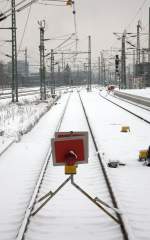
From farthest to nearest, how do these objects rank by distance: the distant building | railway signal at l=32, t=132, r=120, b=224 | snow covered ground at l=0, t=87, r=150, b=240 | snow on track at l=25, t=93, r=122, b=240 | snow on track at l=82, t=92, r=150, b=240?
the distant building → snow on track at l=82, t=92, r=150, b=240 → railway signal at l=32, t=132, r=120, b=224 → snow covered ground at l=0, t=87, r=150, b=240 → snow on track at l=25, t=93, r=122, b=240

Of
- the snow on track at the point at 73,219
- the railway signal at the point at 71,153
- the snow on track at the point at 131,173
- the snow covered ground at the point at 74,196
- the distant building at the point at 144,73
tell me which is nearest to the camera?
the snow on track at the point at 73,219

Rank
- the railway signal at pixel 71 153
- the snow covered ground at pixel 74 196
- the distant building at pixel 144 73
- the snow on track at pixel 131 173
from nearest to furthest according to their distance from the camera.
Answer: the snow covered ground at pixel 74 196 → the railway signal at pixel 71 153 → the snow on track at pixel 131 173 → the distant building at pixel 144 73

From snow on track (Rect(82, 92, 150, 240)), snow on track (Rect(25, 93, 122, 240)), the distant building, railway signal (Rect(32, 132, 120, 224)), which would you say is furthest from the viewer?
the distant building

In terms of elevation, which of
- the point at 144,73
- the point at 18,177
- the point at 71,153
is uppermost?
the point at 144,73

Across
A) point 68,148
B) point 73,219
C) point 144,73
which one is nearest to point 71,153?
point 68,148

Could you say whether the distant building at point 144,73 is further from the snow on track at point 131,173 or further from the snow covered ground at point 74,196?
the snow covered ground at point 74,196

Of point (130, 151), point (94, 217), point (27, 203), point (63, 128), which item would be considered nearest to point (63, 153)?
point (94, 217)

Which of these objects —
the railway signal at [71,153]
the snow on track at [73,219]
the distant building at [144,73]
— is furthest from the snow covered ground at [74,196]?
the distant building at [144,73]

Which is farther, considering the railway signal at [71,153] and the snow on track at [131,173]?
the snow on track at [131,173]

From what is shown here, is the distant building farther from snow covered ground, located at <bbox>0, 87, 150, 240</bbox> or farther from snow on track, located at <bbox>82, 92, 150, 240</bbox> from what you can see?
snow covered ground, located at <bbox>0, 87, 150, 240</bbox>

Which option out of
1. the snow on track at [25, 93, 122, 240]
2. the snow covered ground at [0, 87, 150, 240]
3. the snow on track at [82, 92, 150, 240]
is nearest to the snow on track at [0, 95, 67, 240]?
the snow covered ground at [0, 87, 150, 240]

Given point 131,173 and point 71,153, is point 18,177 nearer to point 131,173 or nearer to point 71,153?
point 131,173

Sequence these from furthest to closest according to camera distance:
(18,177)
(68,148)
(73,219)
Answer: (18,177)
(73,219)
(68,148)

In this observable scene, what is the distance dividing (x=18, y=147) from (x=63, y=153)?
29.8 feet
